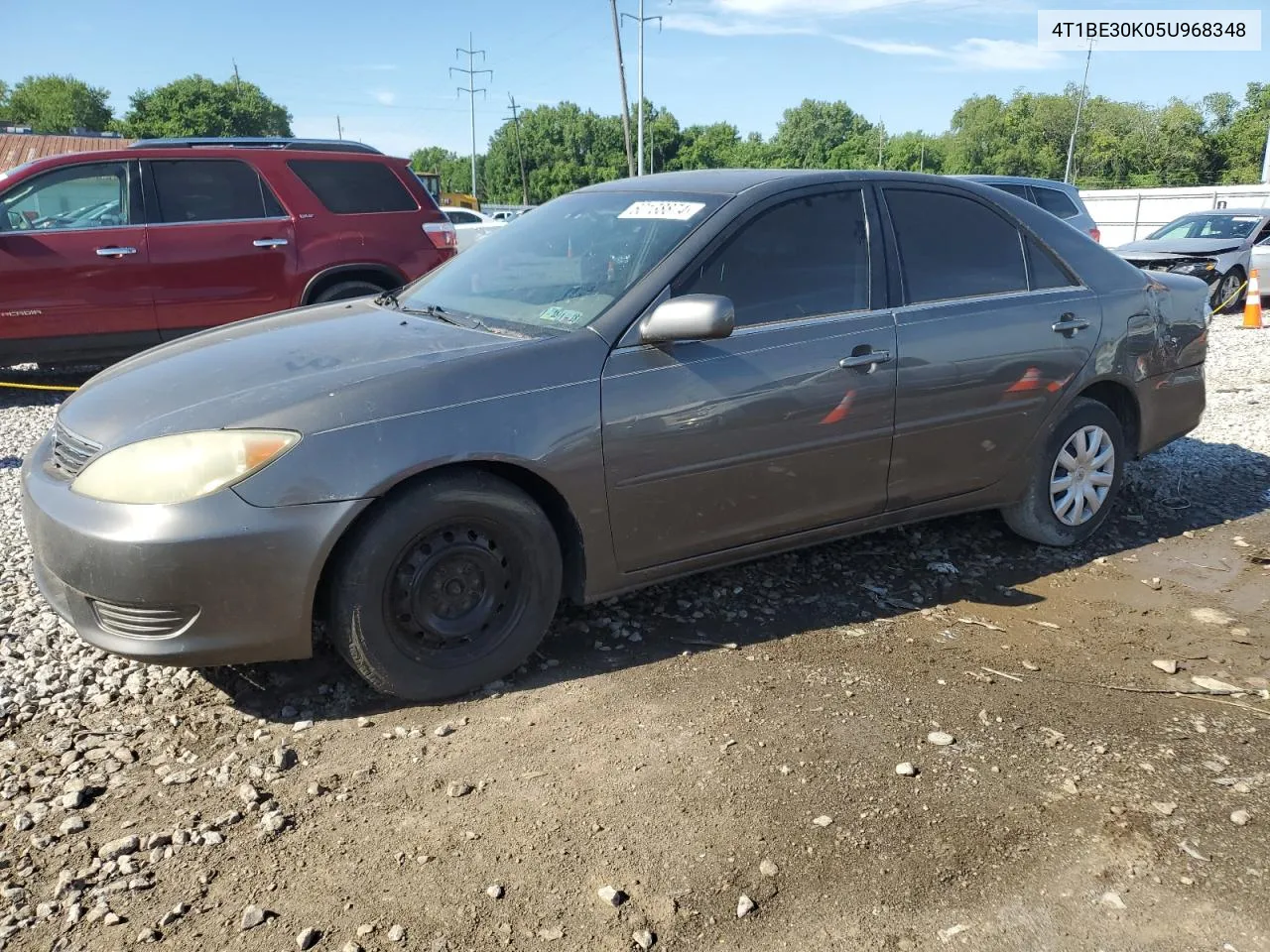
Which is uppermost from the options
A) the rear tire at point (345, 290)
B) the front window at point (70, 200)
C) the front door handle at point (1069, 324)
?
the front window at point (70, 200)

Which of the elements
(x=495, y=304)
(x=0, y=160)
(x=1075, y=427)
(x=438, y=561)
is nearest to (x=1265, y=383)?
(x=1075, y=427)

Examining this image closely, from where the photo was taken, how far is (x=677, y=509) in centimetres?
350

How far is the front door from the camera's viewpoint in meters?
3.39

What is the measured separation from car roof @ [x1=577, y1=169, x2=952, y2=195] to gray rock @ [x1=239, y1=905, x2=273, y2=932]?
2833 mm

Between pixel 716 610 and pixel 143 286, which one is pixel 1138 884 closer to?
pixel 716 610

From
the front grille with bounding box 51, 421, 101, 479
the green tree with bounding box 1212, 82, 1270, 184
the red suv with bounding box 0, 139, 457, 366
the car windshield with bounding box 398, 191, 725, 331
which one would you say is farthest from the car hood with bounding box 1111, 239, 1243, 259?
the green tree with bounding box 1212, 82, 1270, 184

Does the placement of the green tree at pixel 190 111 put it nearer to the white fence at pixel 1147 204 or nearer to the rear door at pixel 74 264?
the white fence at pixel 1147 204

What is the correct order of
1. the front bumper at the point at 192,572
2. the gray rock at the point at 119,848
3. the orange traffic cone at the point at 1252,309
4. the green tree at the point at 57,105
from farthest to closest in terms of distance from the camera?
1. the green tree at the point at 57,105
2. the orange traffic cone at the point at 1252,309
3. the front bumper at the point at 192,572
4. the gray rock at the point at 119,848

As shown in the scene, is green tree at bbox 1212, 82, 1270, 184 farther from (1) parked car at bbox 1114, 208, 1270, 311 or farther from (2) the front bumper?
(2) the front bumper

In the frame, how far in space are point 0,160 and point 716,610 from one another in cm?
3810

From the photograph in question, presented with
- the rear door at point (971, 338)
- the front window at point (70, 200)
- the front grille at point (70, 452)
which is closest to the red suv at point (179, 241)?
the front window at point (70, 200)

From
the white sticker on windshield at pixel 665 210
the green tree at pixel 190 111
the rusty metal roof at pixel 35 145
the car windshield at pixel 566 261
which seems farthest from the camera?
the green tree at pixel 190 111

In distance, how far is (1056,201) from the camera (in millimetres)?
13000

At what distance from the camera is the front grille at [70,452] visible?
305 cm
